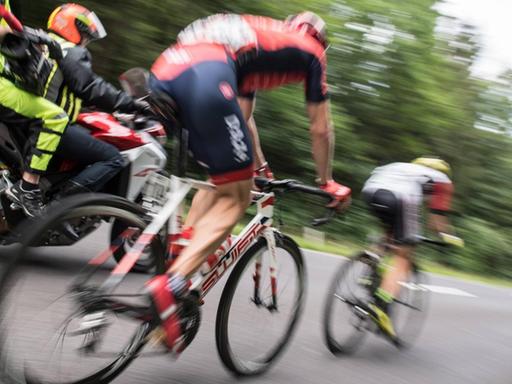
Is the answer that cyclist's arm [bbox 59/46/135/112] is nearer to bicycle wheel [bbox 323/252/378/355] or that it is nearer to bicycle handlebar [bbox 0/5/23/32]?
bicycle handlebar [bbox 0/5/23/32]

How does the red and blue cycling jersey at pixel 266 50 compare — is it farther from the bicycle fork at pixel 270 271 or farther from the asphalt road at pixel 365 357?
the asphalt road at pixel 365 357

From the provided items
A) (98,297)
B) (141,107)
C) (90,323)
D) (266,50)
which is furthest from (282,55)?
(141,107)

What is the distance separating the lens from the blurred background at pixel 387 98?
12.3m

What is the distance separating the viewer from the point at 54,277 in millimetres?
2754

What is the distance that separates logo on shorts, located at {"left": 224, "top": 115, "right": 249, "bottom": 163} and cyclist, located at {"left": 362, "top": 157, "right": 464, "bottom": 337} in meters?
1.89

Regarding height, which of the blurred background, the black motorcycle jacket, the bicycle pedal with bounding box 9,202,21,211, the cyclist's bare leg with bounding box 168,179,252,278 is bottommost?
the blurred background

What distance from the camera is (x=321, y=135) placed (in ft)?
10.3

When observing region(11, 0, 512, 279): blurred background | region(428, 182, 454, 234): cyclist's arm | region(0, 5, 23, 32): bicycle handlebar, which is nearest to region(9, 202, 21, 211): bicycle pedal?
region(0, 5, 23, 32): bicycle handlebar

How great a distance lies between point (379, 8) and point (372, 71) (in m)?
1.55

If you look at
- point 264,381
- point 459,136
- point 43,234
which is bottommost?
point 459,136

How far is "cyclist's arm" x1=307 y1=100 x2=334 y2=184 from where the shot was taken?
121 inches

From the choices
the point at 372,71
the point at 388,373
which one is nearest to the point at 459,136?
the point at 372,71

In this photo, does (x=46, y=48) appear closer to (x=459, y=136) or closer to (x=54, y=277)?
(x=54, y=277)

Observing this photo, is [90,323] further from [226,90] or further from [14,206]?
[14,206]
